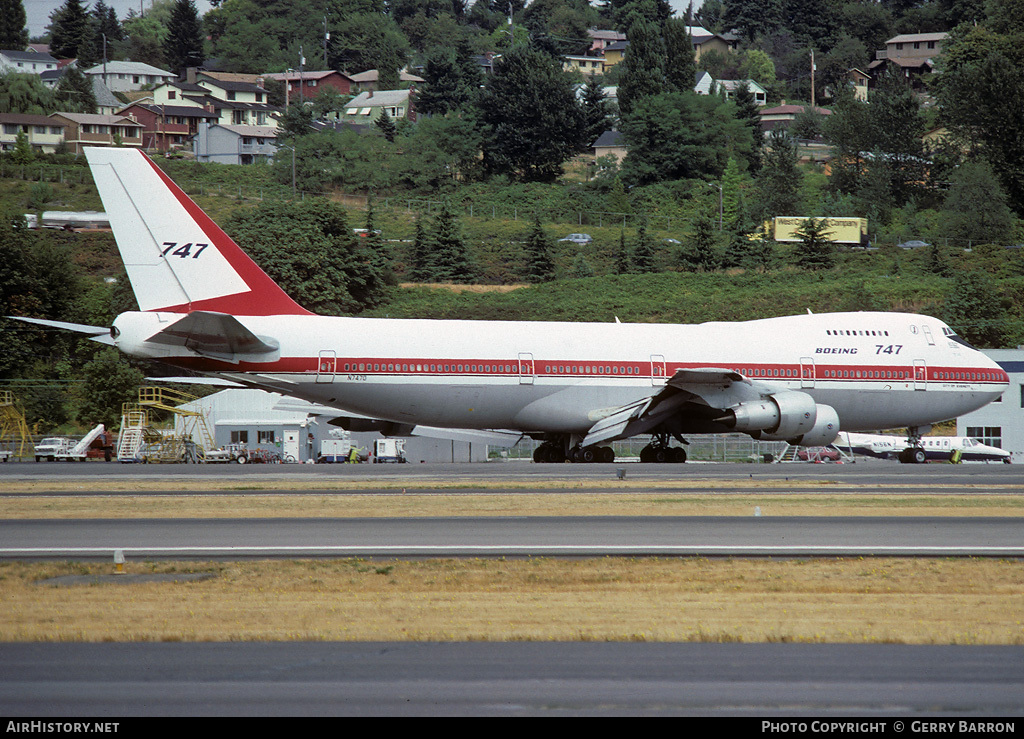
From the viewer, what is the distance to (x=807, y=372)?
113 feet

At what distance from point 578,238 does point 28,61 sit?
437ft

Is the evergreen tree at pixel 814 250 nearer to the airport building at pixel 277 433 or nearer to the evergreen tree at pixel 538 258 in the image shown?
the evergreen tree at pixel 538 258

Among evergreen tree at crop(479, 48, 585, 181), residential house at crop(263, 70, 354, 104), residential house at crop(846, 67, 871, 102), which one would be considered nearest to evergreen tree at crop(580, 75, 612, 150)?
evergreen tree at crop(479, 48, 585, 181)

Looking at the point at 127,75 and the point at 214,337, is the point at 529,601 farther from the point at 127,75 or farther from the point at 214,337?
the point at 127,75

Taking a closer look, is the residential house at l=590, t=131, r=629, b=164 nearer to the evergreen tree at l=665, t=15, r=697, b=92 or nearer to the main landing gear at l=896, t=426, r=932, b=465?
the evergreen tree at l=665, t=15, r=697, b=92

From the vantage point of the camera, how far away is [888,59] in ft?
558

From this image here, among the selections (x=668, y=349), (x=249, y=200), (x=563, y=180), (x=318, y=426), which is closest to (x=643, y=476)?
(x=668, y=349)

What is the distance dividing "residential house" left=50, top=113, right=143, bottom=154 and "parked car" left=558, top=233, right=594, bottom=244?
55734mm

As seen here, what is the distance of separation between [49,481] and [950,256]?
7623cm

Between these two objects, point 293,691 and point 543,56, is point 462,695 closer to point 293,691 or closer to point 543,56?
point 293,691

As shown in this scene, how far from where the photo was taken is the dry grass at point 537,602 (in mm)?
9406

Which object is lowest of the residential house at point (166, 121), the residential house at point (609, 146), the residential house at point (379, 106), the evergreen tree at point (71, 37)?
the residential house at point (609, 146)

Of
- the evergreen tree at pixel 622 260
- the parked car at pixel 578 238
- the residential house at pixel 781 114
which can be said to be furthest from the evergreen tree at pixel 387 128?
the evergreen tree at pixel 622 260

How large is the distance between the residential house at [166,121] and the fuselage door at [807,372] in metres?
125
